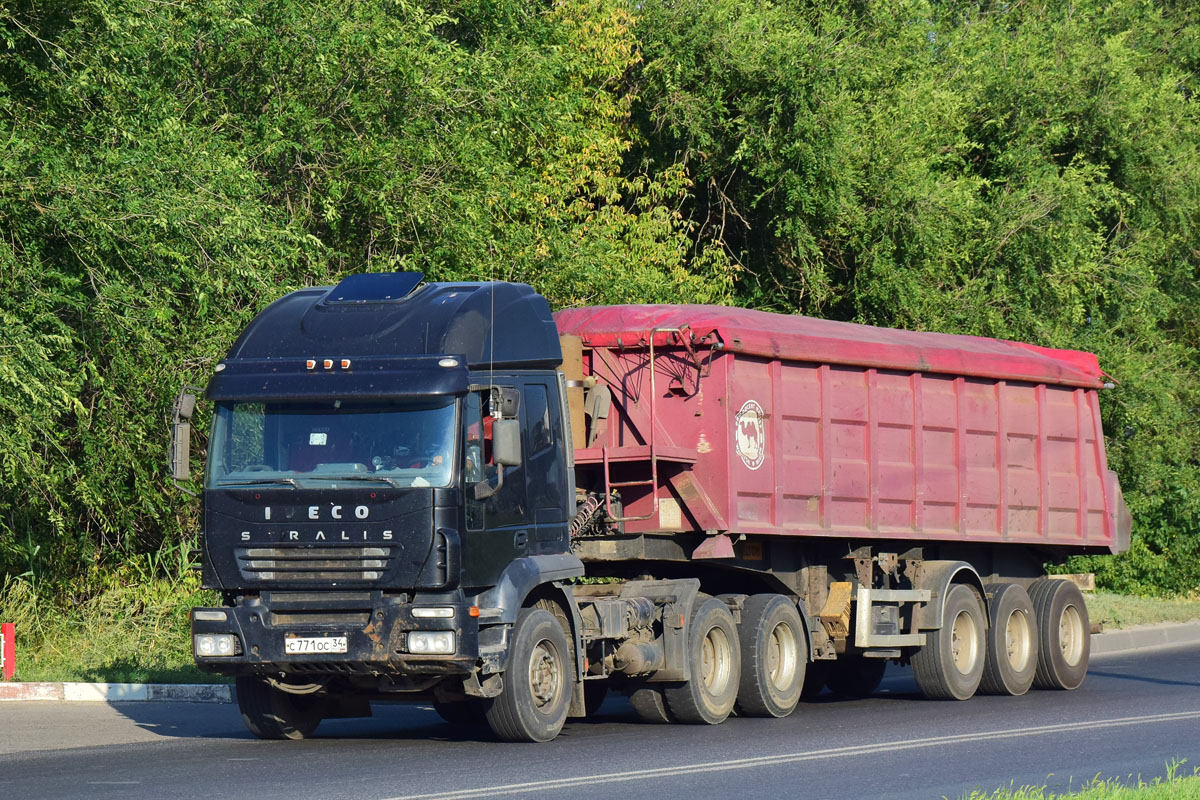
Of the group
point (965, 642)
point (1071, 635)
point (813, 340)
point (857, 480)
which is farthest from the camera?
point (1071, 635)

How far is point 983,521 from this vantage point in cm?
1711

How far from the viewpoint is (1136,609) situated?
27.6 metres

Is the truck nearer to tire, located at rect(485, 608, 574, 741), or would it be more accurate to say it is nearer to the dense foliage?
tire, located at rect(485, 608, 574, 741)

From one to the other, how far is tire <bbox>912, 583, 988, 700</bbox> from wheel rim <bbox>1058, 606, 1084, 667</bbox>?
1.36m

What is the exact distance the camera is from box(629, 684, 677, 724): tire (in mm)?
13961

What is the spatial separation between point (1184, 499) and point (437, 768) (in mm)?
23413

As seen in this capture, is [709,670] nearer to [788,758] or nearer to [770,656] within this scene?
[770,656]

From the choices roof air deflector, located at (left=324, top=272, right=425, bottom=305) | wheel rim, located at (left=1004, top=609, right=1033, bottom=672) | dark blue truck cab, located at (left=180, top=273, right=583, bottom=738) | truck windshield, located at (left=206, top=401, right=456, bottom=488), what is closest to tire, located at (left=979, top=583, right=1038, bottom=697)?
wheel rim, located at (left=1004, top=609, right=1033, bottom=672)

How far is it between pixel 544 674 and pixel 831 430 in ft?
14.3

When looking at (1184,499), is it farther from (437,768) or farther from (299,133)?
(437,768)

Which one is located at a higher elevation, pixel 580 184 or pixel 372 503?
pixel 580 184

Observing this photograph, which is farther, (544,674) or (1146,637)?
(1146,637)

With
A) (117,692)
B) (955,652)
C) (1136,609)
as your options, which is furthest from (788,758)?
(1136,609)

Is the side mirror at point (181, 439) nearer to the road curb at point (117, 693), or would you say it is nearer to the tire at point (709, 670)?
the road curb at point (117, 693)
